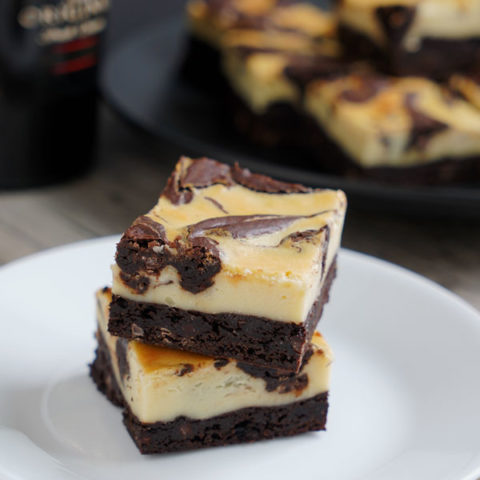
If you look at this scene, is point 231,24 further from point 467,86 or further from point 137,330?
point 137,330

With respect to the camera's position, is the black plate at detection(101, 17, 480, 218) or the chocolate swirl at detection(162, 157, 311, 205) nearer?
the chocolate swirl at detection(162, 157, 311, 205)

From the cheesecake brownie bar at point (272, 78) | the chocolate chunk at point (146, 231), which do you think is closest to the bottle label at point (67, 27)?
the cheesecake brownie bar at point (272, 78)

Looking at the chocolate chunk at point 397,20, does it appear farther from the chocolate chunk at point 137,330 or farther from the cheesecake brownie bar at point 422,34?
the chocolate chunk at point 137,330

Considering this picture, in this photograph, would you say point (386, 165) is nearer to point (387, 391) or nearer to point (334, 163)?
point (334, 163)

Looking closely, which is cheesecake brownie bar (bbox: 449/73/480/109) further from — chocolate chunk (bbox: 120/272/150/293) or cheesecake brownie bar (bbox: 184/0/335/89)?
chocolate chunk (bbox: 120/272/150/293)

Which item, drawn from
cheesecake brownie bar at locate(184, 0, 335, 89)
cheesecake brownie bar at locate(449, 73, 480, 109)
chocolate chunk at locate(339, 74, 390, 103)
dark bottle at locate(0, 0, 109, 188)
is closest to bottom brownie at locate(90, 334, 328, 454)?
dark bottle at locate(0, 0, 109, 188)

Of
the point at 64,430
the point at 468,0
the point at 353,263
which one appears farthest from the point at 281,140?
the point at 64,430

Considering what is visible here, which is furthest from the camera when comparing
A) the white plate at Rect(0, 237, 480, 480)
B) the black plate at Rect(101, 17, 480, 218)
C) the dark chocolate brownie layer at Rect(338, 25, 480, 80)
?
the dark chocolate brownie layer at Rect(338, 25, 480, 80)
